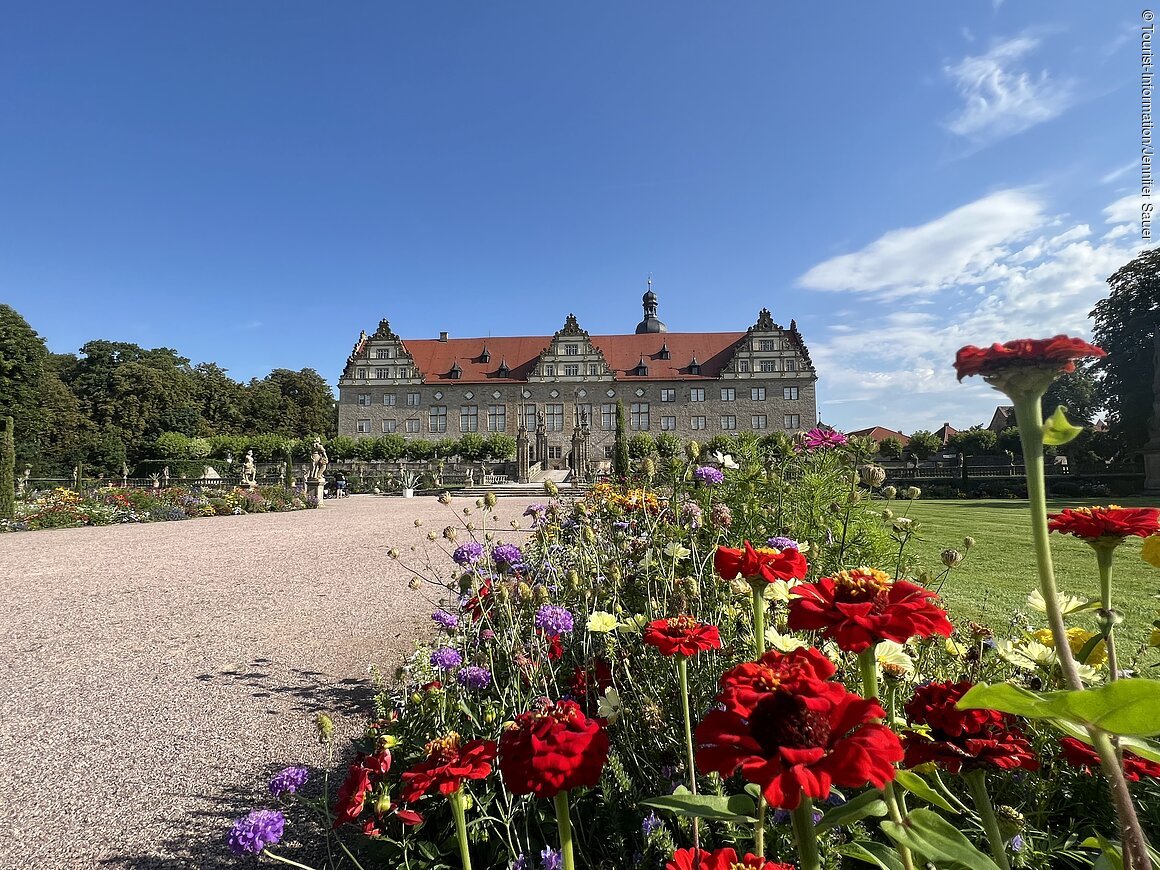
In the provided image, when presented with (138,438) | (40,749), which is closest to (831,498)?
(40,749)

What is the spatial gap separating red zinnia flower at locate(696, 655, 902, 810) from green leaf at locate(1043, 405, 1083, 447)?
38 centimetres

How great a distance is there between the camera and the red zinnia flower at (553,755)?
854mm

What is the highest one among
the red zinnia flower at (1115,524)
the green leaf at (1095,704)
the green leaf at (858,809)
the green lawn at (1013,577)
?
the red zinnia flower at (1115,524)

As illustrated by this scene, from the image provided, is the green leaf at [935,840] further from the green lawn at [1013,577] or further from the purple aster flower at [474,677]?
the green lawn at [1013,577]

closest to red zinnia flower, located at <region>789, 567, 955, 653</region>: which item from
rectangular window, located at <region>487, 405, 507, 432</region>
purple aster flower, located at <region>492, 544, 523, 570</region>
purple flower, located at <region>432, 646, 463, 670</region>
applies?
purple flower, located at <region>432, 646, 463, 670</region>

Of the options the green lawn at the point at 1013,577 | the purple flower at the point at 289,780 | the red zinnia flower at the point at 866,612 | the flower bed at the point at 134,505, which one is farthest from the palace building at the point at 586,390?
the red zinnia flower at the point at 866,612

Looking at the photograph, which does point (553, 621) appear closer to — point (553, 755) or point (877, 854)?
point (553, 755)

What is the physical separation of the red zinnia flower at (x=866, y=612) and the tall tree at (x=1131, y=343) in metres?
31.0

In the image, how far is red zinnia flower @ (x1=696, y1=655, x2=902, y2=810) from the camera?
0.60 metres

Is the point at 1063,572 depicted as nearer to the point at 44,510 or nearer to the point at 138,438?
the point at 44,510

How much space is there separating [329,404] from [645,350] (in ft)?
105

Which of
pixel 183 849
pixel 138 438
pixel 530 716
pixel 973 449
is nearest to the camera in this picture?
pixel 530 716

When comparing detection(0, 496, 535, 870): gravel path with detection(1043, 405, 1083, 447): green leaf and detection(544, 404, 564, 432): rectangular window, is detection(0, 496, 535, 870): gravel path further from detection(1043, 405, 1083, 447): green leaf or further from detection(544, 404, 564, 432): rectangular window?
detection(544, 404, 564, 432): rectangular window

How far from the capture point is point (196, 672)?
12.6ft
